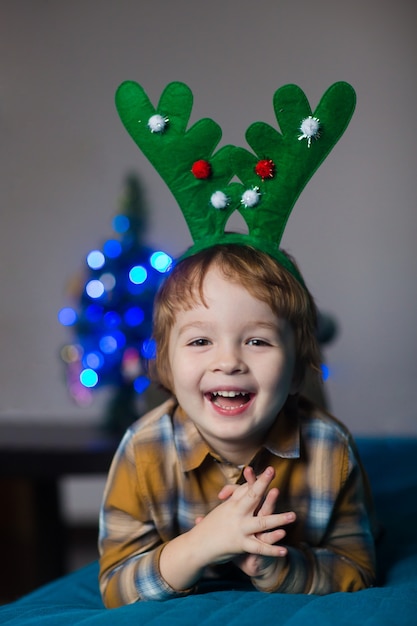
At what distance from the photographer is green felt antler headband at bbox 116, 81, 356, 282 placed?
1211 millimetres

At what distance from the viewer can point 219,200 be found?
123 cm

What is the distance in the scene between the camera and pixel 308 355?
50.0 inches

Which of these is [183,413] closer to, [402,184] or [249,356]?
[249,356]

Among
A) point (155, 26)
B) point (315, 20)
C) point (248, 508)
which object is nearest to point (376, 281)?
point (315, 20)

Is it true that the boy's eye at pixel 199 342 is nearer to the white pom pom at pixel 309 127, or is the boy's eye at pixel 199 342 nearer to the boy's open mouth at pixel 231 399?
the boy's open mouth at pixel 231 399

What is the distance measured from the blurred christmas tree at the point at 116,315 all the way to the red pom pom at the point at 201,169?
1.61 metres

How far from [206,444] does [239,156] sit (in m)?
0.42

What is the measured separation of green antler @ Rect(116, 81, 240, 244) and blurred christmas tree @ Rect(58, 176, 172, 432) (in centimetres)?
160

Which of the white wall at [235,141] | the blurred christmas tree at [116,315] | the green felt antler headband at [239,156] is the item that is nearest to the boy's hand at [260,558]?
the green felt antler headband at [239,156]

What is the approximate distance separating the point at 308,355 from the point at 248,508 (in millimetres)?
267

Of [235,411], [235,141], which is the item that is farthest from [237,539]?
[235,141]

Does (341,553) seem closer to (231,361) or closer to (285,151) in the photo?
(231,361)

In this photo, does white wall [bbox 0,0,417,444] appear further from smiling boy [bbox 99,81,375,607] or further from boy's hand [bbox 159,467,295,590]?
boy's hand [bbox 159,467,295,590]

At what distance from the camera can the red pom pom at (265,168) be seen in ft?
4.01
